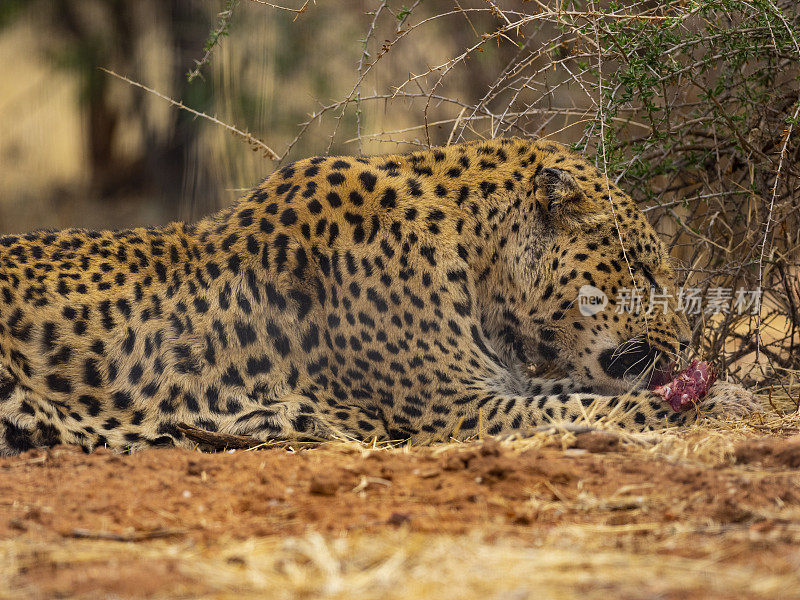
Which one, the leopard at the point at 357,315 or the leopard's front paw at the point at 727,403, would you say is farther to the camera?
the leopard's front paw at the point at 727,403

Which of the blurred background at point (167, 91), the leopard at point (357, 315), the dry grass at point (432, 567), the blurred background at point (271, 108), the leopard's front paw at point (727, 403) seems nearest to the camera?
the dry grass at point (432, 567)

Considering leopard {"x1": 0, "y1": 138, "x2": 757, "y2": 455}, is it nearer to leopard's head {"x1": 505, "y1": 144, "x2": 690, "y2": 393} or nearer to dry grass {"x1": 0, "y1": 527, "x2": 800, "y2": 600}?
leopard's head {"x1": 505, "y1": 144, "x2": 690, "y2": 393}

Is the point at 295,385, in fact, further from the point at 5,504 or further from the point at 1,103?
the point at 1,103

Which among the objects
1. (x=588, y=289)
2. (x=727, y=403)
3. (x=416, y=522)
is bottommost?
(x=727, y=403)

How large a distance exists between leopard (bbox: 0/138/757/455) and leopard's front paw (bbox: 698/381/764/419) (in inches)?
0.7

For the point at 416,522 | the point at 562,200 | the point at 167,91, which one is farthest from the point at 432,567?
the point at 167,91

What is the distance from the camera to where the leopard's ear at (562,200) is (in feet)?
16.5

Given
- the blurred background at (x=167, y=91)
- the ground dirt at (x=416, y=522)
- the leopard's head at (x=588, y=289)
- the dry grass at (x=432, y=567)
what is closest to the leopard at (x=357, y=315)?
the leopard's head at (x=588, y=289)

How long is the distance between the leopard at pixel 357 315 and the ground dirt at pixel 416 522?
2.24ft

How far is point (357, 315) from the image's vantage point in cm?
488

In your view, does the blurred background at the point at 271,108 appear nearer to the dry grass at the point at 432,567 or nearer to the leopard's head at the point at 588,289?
the leopard's head at the point at 588,289

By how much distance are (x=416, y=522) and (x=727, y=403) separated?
2844mm

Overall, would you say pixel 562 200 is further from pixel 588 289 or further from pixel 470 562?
pixel 470 562

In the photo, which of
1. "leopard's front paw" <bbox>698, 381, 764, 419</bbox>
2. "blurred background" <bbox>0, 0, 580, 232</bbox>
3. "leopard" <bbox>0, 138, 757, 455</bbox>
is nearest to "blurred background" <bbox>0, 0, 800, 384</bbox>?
"blurred background" <bbox>0, 0, 580, 232</bbox>
